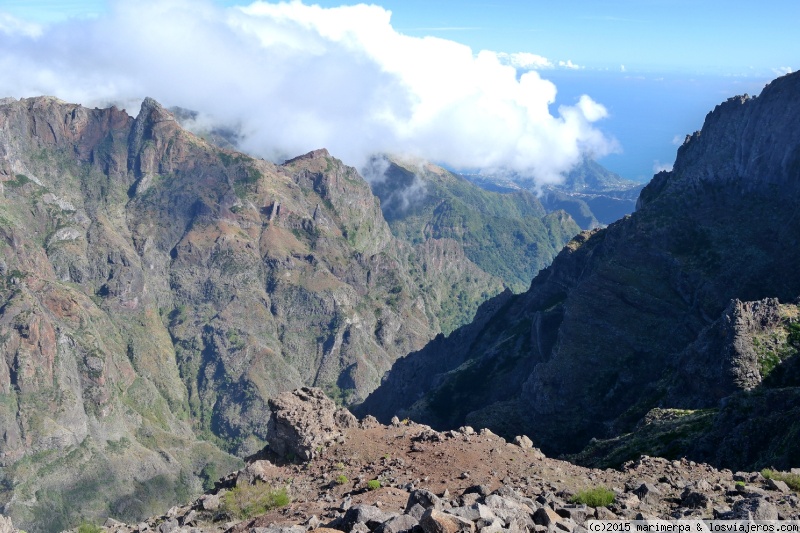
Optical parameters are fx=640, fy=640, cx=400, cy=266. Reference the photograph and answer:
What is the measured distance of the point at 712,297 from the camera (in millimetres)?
99562

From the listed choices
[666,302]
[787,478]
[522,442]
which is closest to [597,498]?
[787,478]

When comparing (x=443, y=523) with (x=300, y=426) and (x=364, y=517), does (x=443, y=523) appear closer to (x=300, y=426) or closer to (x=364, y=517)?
(x=364, y=517)

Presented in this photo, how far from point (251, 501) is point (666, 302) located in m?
85.2

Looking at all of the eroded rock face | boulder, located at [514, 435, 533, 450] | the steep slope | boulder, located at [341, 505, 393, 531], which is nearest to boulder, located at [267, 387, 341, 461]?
the eroded rock face

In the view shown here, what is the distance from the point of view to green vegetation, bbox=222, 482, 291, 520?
35625 millimetres

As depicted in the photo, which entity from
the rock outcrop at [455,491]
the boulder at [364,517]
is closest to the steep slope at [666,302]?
the rock outcrop at [455,491]

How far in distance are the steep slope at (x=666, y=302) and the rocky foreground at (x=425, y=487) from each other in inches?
1619

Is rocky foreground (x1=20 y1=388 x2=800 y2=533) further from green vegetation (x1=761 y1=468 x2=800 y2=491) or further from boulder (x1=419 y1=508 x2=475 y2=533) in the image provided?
green vegetation (x1=761 y1=468 x2=800 y2=491)

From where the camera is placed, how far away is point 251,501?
36.2m

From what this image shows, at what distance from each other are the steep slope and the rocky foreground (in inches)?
1619

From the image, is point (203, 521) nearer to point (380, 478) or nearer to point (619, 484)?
point (380, 478)

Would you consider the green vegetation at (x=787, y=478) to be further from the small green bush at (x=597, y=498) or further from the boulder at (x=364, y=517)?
the boulder at (x=364, y=517)

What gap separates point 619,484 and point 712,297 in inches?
2931

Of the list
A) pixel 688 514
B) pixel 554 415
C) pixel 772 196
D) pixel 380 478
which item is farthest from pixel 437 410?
pixel 688 514
